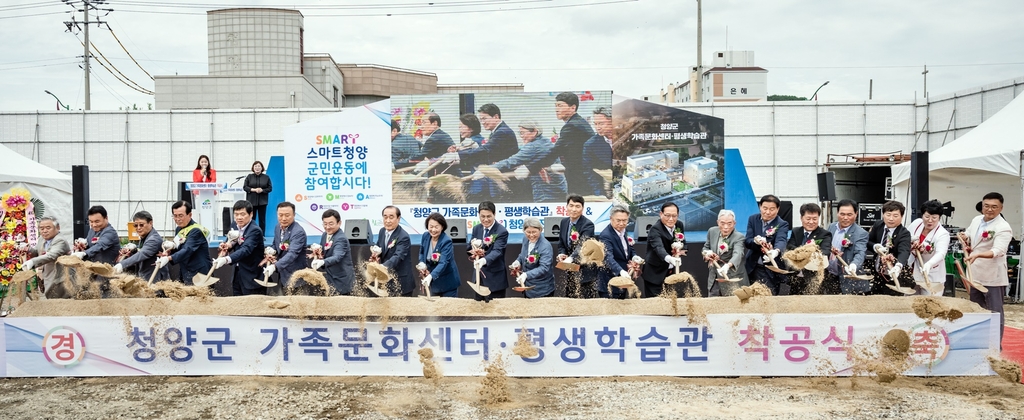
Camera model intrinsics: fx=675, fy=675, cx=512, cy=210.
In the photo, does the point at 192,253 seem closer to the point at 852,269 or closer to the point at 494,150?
the point at 494,150

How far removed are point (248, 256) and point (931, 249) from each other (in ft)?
16.0

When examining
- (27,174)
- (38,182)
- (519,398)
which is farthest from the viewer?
(38,182)

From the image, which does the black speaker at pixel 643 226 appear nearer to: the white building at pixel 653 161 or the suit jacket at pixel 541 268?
the white building at pixel 653 161

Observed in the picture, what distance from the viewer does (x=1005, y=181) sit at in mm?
8891

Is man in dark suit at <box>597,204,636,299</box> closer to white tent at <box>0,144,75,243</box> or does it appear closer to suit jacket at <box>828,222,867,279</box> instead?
suit jacket at <box>828,222,867,279</box>

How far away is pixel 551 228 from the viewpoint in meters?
7.49

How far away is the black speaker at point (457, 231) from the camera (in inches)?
291

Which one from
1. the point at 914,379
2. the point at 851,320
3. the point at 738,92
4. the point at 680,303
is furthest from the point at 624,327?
the point at 738,92

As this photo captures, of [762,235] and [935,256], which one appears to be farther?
[762,235]

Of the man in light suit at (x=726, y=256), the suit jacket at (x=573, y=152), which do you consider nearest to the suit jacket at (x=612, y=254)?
the man in light suit at (x=726, y=256)

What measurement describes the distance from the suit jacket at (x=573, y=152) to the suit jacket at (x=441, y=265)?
3880 millimetres

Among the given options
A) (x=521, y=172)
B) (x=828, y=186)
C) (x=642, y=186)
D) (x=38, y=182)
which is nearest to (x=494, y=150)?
(x=521, y=172)

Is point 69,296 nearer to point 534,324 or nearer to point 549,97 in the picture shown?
point 534,324

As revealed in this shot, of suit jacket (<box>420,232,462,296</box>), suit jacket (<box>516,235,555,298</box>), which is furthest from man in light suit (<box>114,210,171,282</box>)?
suit jacket (<box>516,235,555,298</box>)
